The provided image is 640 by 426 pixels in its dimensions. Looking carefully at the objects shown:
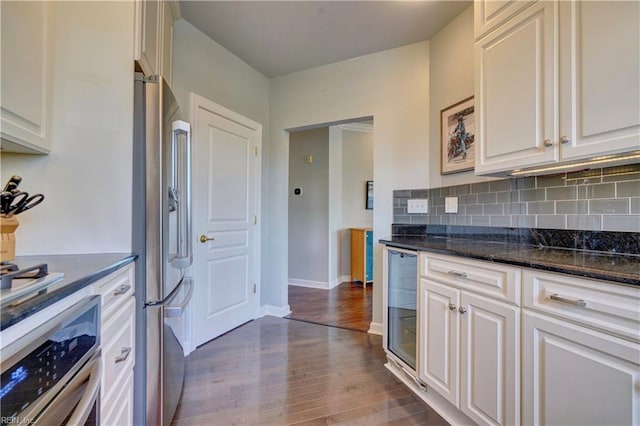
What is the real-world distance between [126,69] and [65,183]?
1.87 feet

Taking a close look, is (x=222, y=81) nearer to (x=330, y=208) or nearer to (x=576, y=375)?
(x=330, y=208)

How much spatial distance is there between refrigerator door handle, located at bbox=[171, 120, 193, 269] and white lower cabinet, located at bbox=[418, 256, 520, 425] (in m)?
1.32

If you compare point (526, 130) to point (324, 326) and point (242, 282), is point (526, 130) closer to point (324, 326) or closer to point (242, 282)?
point (324, 326)

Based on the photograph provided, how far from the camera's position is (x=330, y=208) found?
438 cm

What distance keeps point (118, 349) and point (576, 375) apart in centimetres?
155

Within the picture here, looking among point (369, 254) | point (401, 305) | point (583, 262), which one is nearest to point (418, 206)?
point (401, 305)

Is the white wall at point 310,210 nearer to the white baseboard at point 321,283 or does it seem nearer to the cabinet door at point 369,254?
the white baseboard at point 321,283

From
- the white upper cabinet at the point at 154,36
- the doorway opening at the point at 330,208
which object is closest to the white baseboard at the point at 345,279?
the doorway opening at the point at 330,208

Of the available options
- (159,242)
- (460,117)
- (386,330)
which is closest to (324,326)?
(386,330)

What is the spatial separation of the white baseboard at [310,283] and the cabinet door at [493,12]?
3.52 meters

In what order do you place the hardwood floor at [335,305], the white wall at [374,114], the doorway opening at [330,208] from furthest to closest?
the doorway opening at [330,208] < the hardwood floor at [335,305] < the white wall at [374,114]

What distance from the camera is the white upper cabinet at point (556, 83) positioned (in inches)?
40.3

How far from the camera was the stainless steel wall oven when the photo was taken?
527 millimetres

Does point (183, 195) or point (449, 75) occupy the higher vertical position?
point (449, 75)
